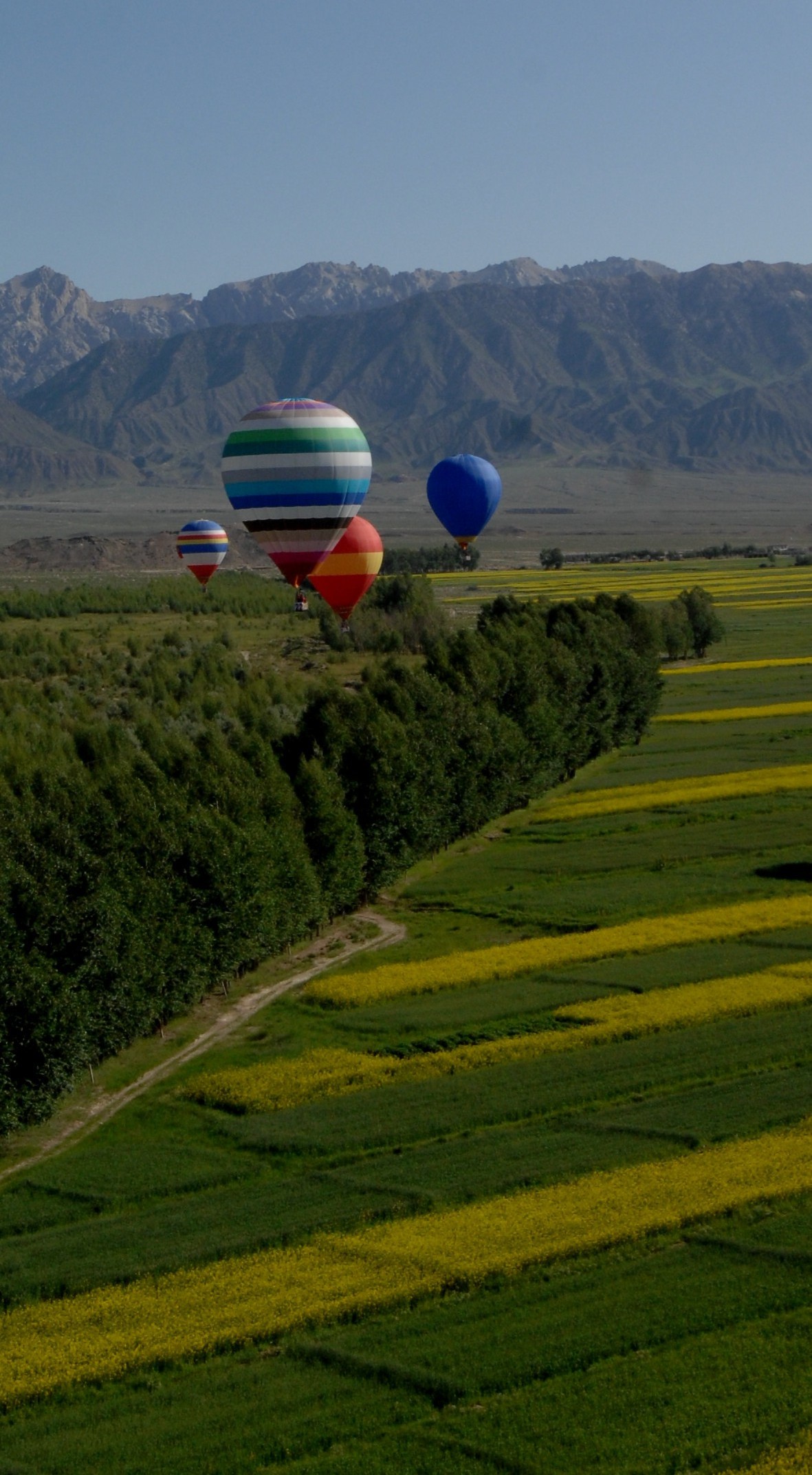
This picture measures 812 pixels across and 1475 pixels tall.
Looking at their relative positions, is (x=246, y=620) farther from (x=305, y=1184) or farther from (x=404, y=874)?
(x=305, y=1184)

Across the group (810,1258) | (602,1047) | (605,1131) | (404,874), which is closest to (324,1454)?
(810,1258)

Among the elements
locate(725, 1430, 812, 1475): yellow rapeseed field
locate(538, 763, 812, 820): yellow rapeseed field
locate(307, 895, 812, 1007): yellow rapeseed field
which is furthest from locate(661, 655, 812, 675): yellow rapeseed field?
locate(725, 1430, 812, 1475): yellow rapeseed field

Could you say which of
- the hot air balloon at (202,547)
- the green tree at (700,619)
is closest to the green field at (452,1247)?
the green tree at (700,619)

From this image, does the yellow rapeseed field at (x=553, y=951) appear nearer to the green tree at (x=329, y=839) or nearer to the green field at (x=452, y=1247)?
the green field at (x=452, y=1247)

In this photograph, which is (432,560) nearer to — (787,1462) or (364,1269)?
(364,1269)

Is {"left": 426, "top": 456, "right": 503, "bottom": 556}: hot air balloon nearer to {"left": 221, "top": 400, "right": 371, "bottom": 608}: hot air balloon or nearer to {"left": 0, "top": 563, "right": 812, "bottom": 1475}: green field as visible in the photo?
{"left": 221, "top": 400, "right": 371, "bottom": 608}: hot air balloon

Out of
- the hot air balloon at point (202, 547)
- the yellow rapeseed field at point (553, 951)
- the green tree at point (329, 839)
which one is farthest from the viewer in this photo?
the hot air balloon at point (202, 547)
